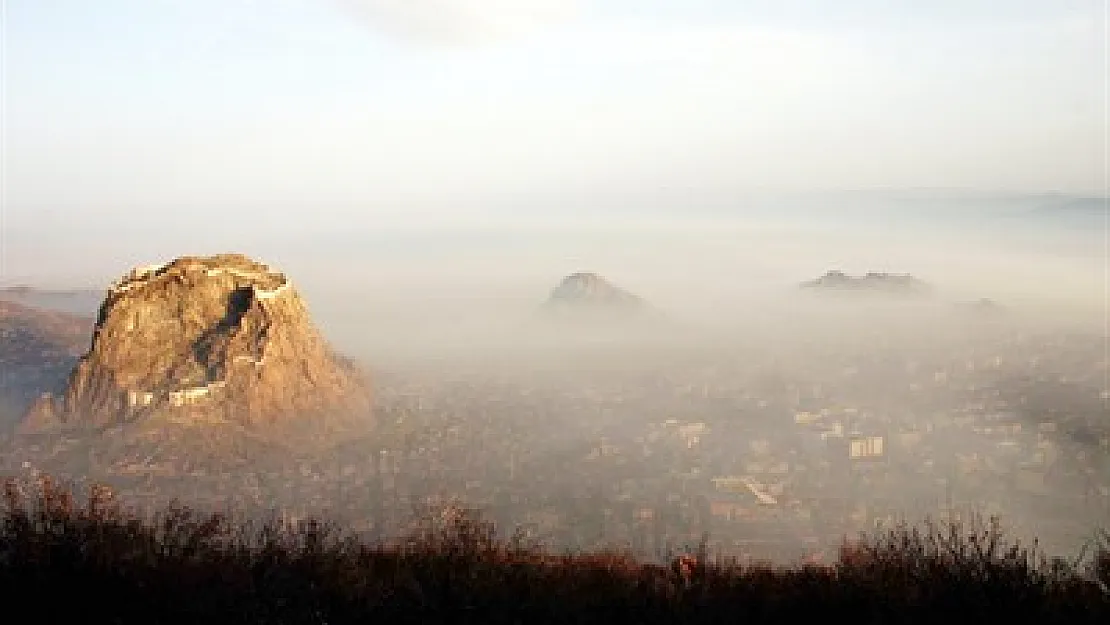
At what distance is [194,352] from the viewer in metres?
101

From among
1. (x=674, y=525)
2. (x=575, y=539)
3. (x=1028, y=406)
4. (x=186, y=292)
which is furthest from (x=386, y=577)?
(x=1028, y=406)

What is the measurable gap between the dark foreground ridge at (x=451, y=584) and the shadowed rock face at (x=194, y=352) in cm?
7729

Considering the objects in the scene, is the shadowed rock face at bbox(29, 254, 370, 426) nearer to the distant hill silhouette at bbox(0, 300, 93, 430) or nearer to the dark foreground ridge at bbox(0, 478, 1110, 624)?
the distant hill silhouette at bbox(0, 300, 93, 430)

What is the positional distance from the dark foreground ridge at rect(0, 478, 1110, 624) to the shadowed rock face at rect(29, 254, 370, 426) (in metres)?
77.3

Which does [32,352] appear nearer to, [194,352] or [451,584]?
[194,352]

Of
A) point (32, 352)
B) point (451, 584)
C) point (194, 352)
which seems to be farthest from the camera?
point (32, 352)

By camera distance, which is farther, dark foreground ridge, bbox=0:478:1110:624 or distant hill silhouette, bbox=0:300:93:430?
distant hill silhouette, bbox=0:300:93:430

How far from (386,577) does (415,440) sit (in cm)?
8863

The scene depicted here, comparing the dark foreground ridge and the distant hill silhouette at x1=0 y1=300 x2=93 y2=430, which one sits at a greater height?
the dark foreground ridge

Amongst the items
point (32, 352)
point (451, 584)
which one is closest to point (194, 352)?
point (32, 352)

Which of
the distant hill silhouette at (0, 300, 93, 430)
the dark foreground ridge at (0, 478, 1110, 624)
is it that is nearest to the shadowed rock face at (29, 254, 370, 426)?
the distant hill silhouette at (0, 300, 93, 430)

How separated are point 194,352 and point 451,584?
88220 millimetres

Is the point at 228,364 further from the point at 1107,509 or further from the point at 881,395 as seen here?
the point at 881,395

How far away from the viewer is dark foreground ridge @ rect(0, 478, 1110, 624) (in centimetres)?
1970
